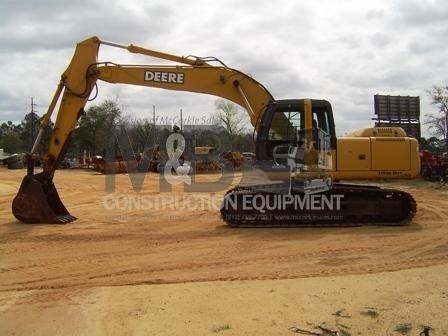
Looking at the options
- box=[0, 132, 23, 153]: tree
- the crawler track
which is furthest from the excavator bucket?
box=[0, 132, 23, 153]: tree

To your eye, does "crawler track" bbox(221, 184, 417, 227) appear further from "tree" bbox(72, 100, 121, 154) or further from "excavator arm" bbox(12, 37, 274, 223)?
"tree" bbox(72, 100, 121, 154)

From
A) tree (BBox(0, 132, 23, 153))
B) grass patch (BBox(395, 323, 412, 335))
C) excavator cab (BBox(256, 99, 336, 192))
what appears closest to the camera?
grass patch (BBox(395, 323, 412, 335))

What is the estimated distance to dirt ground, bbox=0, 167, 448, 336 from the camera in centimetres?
568

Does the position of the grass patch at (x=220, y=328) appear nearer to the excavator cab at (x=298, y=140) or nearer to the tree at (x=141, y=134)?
the excavator cab at (x=298, y=140)

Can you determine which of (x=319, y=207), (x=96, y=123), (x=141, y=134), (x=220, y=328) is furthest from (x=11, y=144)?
(x=220, y=328)

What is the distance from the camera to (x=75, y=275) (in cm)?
782

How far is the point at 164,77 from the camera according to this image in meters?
12.6

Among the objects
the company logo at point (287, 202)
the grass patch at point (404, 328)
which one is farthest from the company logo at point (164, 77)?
the grass patch at point (404, 328)

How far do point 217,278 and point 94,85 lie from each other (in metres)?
6.94

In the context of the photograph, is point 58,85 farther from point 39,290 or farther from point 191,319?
point 191,319

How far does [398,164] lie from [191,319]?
773cm

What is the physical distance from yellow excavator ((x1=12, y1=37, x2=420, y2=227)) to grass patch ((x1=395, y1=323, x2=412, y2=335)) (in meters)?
6.35

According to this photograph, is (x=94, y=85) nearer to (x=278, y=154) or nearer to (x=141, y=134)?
(x=278, y=154)

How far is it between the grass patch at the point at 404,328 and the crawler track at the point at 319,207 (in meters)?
6.49
